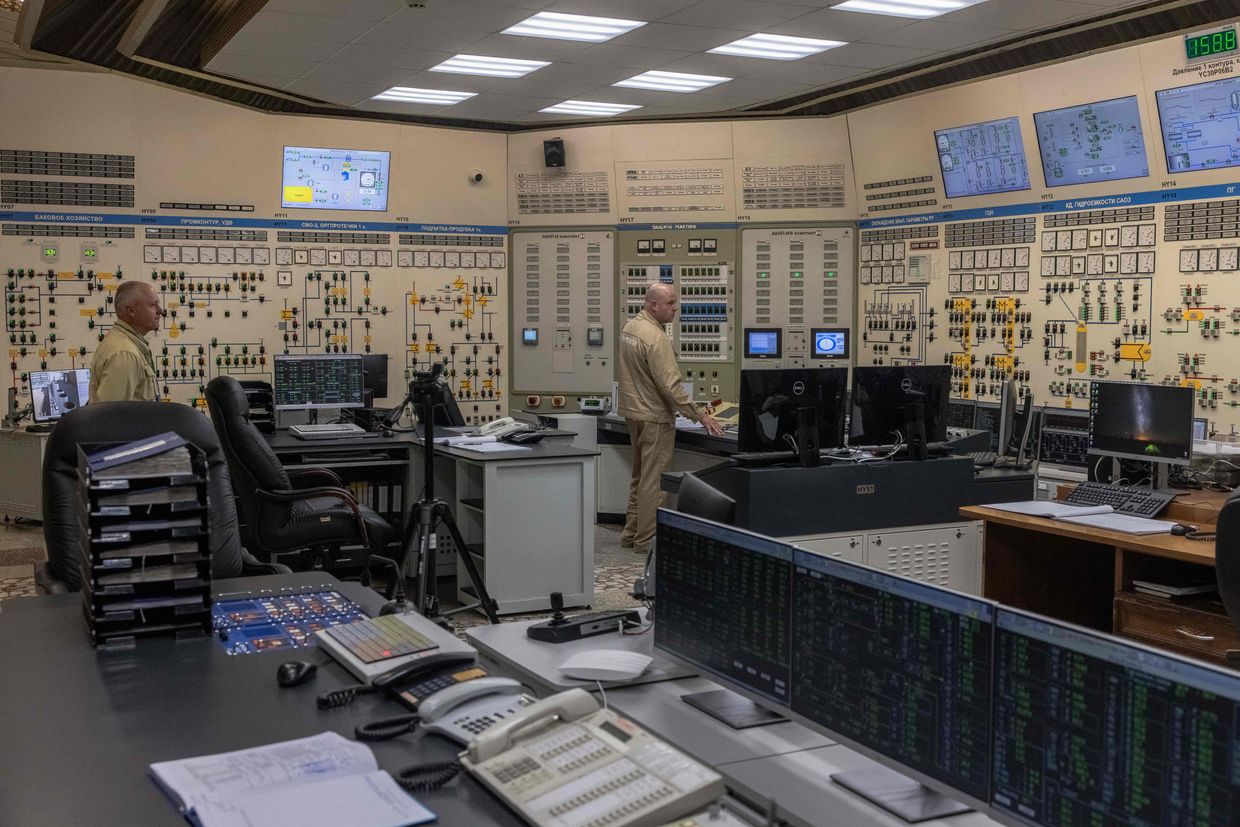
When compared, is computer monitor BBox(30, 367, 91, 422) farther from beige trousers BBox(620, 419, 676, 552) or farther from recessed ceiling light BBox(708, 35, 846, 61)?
recessed ceiling light BBox(708, 35, 846, 61)

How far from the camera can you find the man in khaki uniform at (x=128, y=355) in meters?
5.55

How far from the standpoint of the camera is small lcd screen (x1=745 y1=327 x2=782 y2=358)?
877 centimetres

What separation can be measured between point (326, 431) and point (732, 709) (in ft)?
16.0

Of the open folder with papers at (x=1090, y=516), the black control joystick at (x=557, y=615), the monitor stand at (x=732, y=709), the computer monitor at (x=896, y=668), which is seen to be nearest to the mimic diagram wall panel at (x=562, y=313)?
the open folder with papers at (x=1090, y=516)

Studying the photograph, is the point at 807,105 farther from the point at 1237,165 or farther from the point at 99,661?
the point at 99,661

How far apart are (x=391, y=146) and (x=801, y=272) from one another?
10.9 feet

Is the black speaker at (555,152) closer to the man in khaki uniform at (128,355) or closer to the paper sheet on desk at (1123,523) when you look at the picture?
the man in khaki uniform at (128,355)

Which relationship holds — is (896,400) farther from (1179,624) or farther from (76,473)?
(76,473)

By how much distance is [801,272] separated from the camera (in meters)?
8.77

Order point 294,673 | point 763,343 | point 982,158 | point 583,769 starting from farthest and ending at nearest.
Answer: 1. point 763,343
2. point 982,158
3. point 294,673
4. point 583,769

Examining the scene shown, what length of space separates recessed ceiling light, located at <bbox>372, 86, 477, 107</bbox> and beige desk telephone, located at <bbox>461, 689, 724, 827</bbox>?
6.97 m

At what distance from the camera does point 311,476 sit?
20.1ft

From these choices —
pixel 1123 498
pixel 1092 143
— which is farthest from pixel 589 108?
pixel 1123 498

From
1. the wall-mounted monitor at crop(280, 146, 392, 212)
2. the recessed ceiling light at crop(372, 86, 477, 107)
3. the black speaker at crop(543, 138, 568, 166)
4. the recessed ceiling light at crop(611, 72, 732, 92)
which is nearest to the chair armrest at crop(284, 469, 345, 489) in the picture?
the recessed ceiling light at crop(372, 86, 477, 107)
